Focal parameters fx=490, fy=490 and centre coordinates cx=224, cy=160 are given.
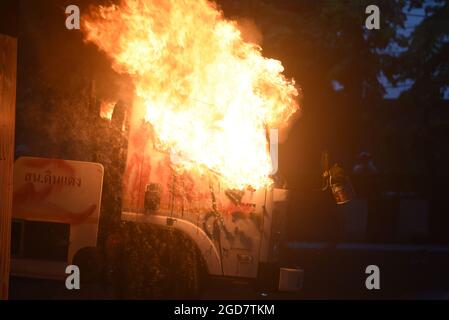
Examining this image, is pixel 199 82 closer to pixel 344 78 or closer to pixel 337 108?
pixel 344 78

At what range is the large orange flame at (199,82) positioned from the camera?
219 inches

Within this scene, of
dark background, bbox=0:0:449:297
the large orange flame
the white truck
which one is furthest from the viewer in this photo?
dark background, bbox=0:0:449:297

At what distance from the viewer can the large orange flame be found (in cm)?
557

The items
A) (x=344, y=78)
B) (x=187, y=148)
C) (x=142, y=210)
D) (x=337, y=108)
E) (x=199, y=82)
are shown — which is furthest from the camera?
(x=337, y=108)

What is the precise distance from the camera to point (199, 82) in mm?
5930

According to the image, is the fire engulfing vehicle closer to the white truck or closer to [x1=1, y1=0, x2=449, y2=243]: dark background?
the white truck

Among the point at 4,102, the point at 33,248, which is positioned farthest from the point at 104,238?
the point at 4,102

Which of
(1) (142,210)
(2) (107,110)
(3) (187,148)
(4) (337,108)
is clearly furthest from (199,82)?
(4) (337,108)

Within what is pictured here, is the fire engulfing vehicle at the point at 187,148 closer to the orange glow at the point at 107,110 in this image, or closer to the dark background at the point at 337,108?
the orange glow at the point at 107,110

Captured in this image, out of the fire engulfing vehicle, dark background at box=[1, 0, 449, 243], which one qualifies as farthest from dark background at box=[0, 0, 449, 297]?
the fire engulfing vehicle

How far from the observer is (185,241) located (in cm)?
531

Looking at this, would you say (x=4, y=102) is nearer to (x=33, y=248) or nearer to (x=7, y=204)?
(x=7, y=204)

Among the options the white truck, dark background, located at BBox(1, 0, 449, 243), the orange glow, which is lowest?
the white truck
